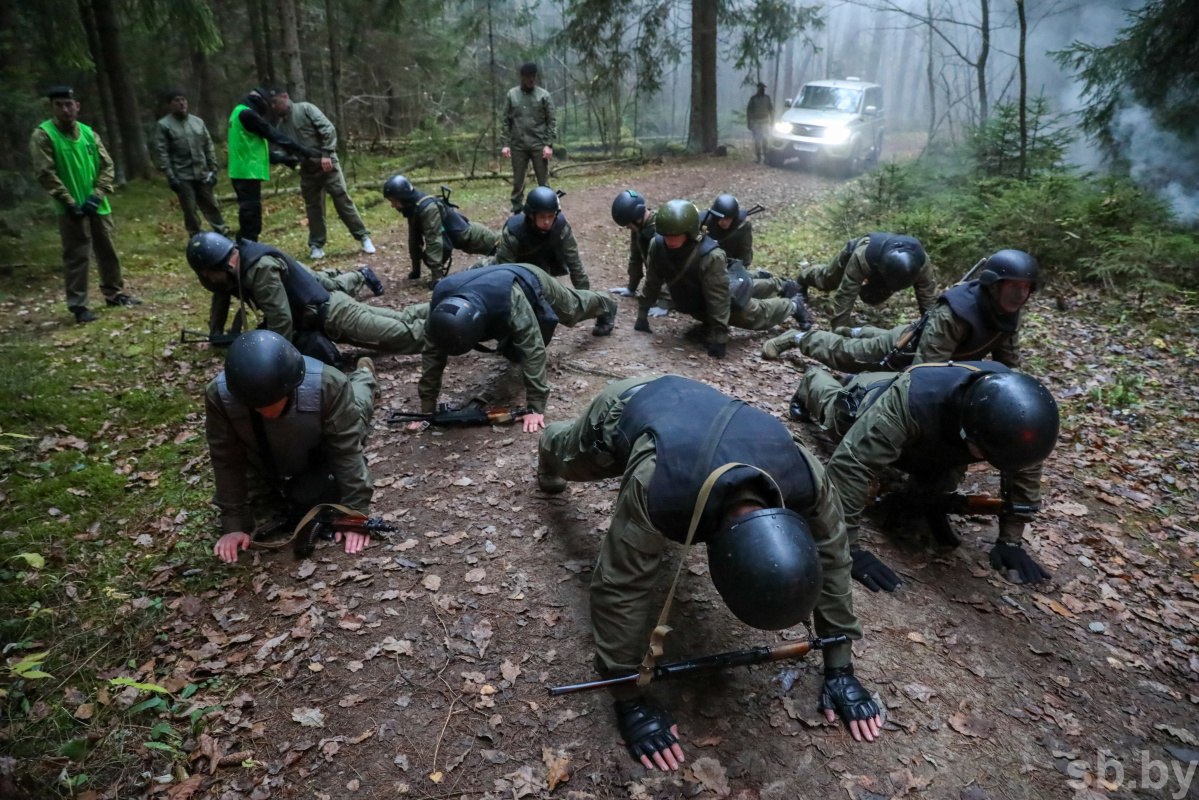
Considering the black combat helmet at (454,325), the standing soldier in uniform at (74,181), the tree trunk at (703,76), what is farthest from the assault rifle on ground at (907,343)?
the tree trunk at (703,76)

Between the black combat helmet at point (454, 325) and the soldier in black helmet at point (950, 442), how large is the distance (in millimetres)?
2965

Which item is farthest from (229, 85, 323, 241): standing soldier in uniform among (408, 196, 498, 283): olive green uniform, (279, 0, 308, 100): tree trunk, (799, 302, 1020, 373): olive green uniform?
(799, 302, 1020, 373): olive green uniform

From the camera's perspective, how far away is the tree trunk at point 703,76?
18141mm

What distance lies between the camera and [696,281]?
7.47 m

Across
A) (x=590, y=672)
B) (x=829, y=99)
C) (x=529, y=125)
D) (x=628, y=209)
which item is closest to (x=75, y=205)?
(x=529, y=125)

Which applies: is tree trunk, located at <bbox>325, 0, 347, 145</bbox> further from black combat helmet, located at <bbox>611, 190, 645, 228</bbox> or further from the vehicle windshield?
the vehicle windshield

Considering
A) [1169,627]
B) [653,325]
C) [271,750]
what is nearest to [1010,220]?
[653,325]

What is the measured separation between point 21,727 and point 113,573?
1279mm

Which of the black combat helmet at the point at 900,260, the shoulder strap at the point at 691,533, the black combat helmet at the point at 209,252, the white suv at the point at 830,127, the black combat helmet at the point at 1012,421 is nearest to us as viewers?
the shoulder strap at the point at 691,533

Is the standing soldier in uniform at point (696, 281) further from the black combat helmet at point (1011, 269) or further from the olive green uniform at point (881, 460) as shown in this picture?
the olive green uniform at point (881, 460)

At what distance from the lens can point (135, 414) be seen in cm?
593

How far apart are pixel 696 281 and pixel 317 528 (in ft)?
16.2

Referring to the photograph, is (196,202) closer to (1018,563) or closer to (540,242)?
(540,242)

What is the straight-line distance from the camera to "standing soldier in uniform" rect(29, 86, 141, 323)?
745cm
